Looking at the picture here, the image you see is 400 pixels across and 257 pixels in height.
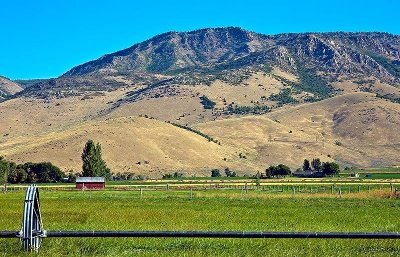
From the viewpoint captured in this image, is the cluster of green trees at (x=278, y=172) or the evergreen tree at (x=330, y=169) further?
the cluster of green trees at (x=278, y=172)

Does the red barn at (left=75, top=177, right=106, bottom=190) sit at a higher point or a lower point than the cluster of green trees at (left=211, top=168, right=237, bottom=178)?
lower

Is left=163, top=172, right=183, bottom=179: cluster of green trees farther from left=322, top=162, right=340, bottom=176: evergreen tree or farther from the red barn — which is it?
the red barn

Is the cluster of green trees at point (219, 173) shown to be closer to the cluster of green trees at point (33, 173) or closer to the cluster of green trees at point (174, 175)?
the cluster of green trees at point (174, 175)

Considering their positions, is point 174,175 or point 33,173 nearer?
point 33,173

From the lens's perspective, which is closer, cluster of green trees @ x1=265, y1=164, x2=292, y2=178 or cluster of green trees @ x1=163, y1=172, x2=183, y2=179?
cluster of green trees @ x1=265, y1=164, x2=292, y2=178

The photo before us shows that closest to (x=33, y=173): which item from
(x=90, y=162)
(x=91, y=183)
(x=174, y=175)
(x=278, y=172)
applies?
(x=90, y=162)

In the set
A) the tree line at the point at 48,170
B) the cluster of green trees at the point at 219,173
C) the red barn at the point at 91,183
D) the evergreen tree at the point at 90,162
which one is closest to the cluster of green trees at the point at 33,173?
the tree line at the point at 48,170

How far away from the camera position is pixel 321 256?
1524 cm

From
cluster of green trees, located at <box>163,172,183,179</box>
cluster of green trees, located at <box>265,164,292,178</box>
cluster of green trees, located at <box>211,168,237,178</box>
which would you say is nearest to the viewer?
cluster of green trees, located at <box>265,164,292,178</box>

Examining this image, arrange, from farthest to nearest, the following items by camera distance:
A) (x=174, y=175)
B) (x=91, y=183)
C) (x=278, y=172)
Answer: (x=174, y=175)
(x=278, y=172)
(x=91, y=183)

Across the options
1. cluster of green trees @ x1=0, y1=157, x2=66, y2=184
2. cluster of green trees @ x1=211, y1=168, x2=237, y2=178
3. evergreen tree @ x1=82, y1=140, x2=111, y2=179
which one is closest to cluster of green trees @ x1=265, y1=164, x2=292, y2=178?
cluster of green trees @ x1=211, y1=168, x2=237, y2=178

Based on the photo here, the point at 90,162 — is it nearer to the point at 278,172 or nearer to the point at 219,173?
the point at 278,172

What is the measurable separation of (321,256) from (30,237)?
24.1ft

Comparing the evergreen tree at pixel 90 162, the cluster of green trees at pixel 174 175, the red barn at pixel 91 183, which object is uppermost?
the evergreen tree at pixel 90 162
